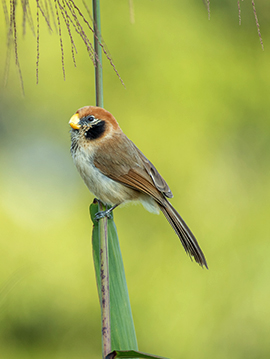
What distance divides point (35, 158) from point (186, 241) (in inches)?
71.7

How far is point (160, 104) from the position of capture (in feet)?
10.6

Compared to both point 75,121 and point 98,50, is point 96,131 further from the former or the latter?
point 98,50

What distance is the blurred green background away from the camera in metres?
2.98

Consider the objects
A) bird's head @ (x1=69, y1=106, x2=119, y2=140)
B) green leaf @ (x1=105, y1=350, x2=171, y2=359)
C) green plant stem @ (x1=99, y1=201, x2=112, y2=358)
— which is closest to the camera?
green leaf @ (x1=105, y1=350, x2=171, y2=359)

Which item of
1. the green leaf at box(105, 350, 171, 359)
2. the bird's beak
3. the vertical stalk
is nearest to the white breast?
the bird's beak

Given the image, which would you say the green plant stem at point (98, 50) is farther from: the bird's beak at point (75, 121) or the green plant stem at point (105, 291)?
the bird's beak at point (75, 121)

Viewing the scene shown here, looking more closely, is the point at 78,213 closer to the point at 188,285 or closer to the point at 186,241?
the point at 188,285

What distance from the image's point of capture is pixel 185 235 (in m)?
1.49

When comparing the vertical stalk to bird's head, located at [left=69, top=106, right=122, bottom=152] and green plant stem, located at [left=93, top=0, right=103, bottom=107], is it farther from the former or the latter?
bird's head, located at [left=69, top=106, right=122, bottom=152]

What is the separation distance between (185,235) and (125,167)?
1.18 ft

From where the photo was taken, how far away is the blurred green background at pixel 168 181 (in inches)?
117

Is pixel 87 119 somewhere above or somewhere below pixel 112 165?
above

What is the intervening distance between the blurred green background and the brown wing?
1.33 metres

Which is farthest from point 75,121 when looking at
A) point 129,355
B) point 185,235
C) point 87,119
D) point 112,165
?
point 129,355
